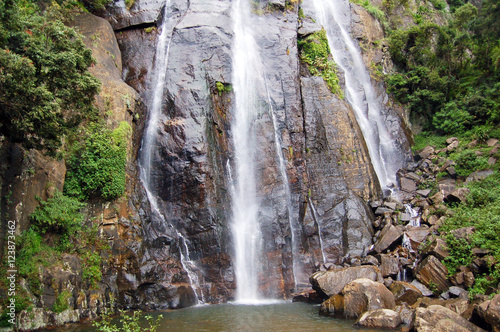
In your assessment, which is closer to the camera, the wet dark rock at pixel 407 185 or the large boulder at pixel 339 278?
the large boulder at pixel 339 278

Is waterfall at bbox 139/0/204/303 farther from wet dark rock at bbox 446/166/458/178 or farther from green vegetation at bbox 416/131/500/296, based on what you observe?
wet dark rock at bbox 446/166/458/178

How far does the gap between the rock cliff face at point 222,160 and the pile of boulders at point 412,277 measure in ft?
5.29

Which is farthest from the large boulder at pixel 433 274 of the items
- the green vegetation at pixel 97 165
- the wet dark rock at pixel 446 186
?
the green vegetation at pixel 97 165

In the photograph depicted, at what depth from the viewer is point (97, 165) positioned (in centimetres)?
1366

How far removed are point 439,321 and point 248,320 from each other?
17.7 ft

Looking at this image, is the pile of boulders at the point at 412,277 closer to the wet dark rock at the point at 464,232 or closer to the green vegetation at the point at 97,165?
the wet dark rock at the point at 464,232

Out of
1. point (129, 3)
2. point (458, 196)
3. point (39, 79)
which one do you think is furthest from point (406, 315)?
point (129, 3)

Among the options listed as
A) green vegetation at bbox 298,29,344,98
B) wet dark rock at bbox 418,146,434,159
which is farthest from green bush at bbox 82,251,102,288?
wet dark rock at bbox 418,146,434,159

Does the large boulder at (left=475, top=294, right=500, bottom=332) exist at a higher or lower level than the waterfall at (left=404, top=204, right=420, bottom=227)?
lower

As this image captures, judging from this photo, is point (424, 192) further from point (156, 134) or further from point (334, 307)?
point (156, 134)

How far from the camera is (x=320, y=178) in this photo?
61.0ft

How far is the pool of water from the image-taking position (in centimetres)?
994

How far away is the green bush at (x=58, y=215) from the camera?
11.2m

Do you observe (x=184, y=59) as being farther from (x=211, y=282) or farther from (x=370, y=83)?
(x=370, y=83)
